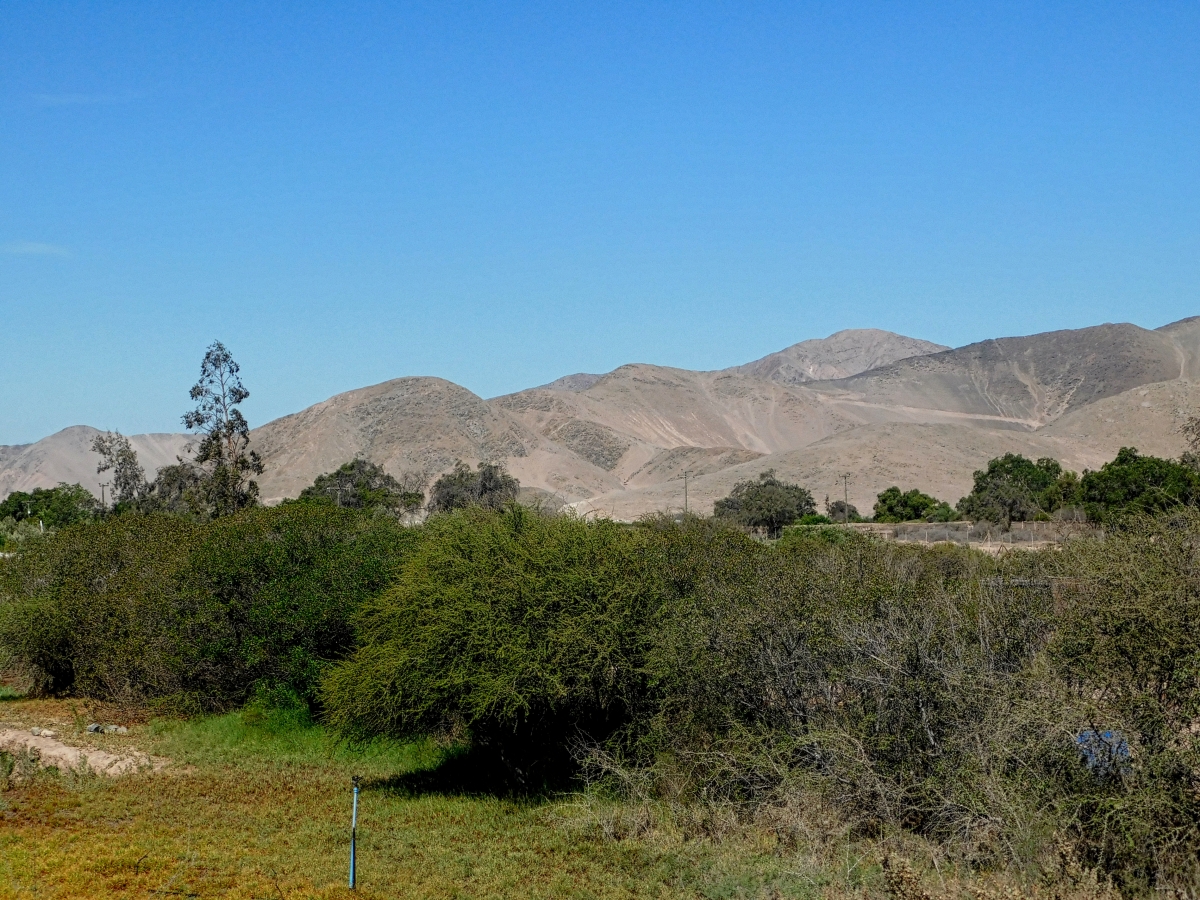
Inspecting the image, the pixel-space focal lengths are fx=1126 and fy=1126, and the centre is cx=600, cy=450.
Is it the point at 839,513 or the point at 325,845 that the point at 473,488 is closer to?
the point at 839,513

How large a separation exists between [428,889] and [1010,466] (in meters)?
96.4

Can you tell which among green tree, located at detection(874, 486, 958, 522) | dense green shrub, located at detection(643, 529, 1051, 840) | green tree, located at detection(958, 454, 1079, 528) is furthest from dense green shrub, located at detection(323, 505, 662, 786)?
green tree, located at detection(874, 486, 958, 522)

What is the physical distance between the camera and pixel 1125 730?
1302cm

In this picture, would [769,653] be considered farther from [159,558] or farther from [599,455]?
[599,455]

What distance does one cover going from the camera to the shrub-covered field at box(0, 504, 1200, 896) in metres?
13.4

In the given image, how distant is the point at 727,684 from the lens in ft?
62.0

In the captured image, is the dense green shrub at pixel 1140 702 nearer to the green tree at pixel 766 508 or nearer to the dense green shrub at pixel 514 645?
the dense green shrub at pixel 514 645

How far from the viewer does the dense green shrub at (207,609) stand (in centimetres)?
2753

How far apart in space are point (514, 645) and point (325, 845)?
485 centimetres

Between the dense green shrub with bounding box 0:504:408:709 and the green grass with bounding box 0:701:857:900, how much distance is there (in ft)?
14.8

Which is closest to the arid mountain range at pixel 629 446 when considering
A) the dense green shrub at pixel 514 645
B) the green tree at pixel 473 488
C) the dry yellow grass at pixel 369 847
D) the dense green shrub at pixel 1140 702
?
the green tree at pixel 473 488

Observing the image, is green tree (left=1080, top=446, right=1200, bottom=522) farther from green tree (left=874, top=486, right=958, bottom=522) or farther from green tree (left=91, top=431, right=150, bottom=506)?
green tree (left=91, top=431, right=150, bottom=506)

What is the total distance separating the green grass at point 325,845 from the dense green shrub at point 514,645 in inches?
64.3

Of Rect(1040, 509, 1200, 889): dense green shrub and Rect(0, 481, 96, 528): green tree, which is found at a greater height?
Rect(0, 481, 96, 528): green tree
